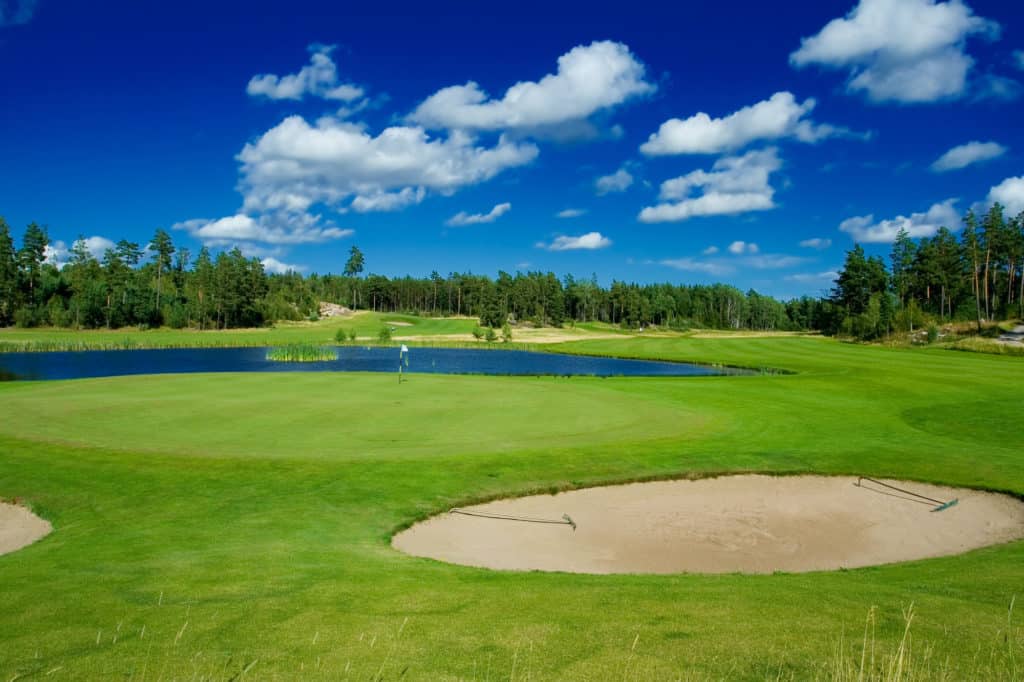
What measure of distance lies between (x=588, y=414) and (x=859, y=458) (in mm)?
9229

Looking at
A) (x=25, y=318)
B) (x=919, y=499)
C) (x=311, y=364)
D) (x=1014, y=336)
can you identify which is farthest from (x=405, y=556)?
(x=25, y=318)

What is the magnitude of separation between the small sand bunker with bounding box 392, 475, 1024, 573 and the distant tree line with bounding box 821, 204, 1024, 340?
90.0 metres

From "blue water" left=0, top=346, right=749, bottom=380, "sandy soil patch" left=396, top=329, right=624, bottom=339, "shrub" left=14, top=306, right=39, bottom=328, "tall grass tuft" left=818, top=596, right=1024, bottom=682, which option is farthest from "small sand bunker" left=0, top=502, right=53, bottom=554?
"shrub" left=14, top=306, right=39, bottom=328

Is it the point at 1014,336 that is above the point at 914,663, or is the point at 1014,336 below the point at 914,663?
above

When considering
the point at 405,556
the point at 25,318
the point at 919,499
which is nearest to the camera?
the point at 405,556

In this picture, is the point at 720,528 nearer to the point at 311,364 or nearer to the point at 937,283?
the point at 311,364

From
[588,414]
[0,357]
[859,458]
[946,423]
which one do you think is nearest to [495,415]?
[588,414]

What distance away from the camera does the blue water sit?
5684cm

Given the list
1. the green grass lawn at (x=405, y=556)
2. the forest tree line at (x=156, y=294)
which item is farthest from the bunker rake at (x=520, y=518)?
the forest tree line at (x=156, y=294)

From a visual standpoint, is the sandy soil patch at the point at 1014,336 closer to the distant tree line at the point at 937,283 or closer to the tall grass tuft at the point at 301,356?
the distant tree line at the point at 937,283

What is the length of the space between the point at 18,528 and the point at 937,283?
441 feet

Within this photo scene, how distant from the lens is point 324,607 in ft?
23.4

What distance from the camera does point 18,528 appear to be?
38.5ft

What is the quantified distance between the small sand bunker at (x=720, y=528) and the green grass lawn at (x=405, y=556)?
2.97 ft
